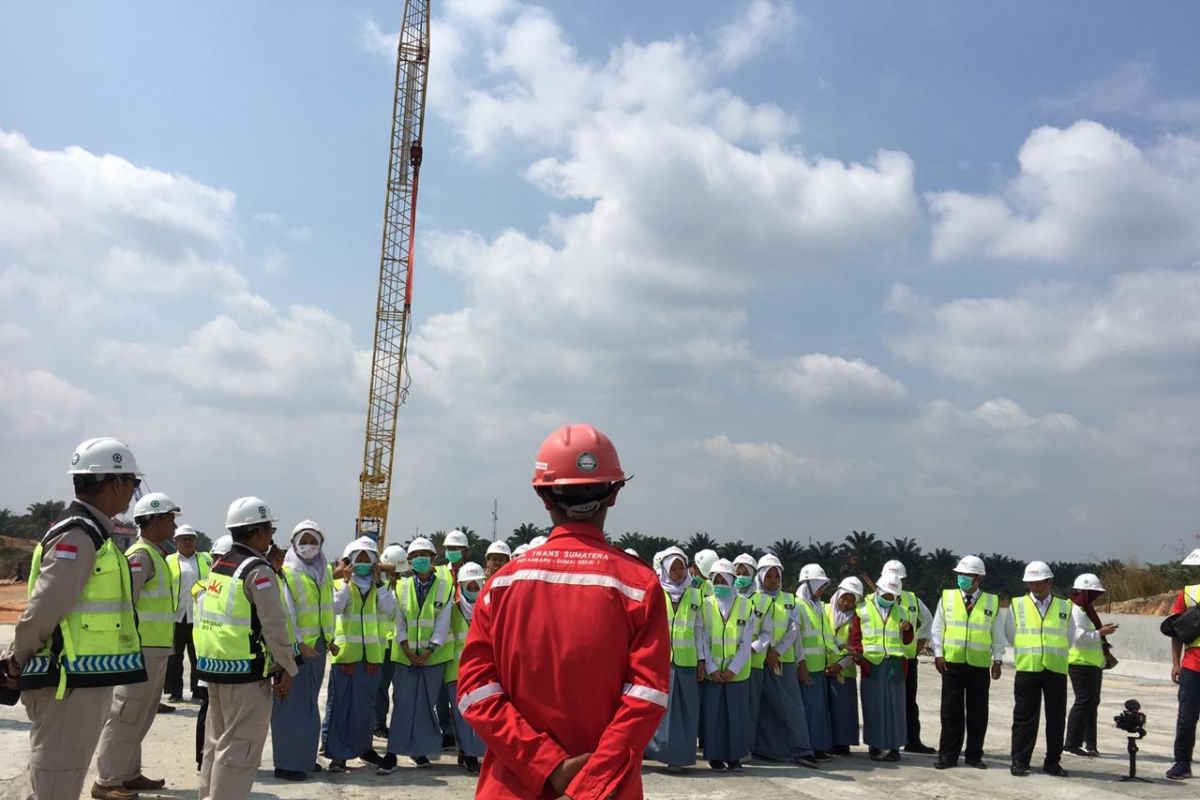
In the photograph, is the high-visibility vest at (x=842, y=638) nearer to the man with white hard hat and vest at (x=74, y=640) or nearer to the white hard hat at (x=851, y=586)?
the white hard hat at (x=851, y=586)

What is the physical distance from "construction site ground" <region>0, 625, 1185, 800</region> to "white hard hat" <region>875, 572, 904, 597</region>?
181 centimetres

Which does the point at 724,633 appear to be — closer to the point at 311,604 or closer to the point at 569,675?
the point at 311,604

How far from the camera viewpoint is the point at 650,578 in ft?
9.80

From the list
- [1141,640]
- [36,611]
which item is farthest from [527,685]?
[1141,640]

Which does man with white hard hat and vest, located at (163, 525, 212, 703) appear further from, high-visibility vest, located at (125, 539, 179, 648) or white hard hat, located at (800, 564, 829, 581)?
white hard hat, located at (800, 564, 829, 581)

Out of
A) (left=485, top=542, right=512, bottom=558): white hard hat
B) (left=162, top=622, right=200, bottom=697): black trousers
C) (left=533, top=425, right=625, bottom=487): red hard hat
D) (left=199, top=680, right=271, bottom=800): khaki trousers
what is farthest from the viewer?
(left=162, top=622, right=200, bottom=697): black trousers

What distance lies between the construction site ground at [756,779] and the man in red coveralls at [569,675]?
5432 mm

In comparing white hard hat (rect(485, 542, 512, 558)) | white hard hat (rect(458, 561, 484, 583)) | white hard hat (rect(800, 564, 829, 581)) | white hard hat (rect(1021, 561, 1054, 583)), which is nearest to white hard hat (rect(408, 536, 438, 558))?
white hard hat (rect(458, 561, 484, 583))

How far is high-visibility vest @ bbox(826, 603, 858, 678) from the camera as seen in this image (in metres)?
10.7

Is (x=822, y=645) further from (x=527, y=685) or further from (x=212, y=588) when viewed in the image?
(x=527, y=685)

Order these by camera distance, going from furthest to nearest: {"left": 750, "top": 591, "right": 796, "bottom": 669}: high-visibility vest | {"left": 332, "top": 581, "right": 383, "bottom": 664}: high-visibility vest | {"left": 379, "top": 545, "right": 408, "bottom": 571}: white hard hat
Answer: {"left": 379, "top": 545, "right": 408, "bottom": 571}: white hard hat, {"left": 750, "top": 591, "right": 796, "bottom": 669}: high-visibility vest, {"left": 332, "top": 581, "right": 383, "bottom": 664}: high-visibility vest

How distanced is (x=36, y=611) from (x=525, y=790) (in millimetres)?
3099

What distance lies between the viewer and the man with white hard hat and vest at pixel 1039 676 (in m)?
9.48

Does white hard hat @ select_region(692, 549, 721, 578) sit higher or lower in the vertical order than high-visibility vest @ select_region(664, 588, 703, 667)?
higher
